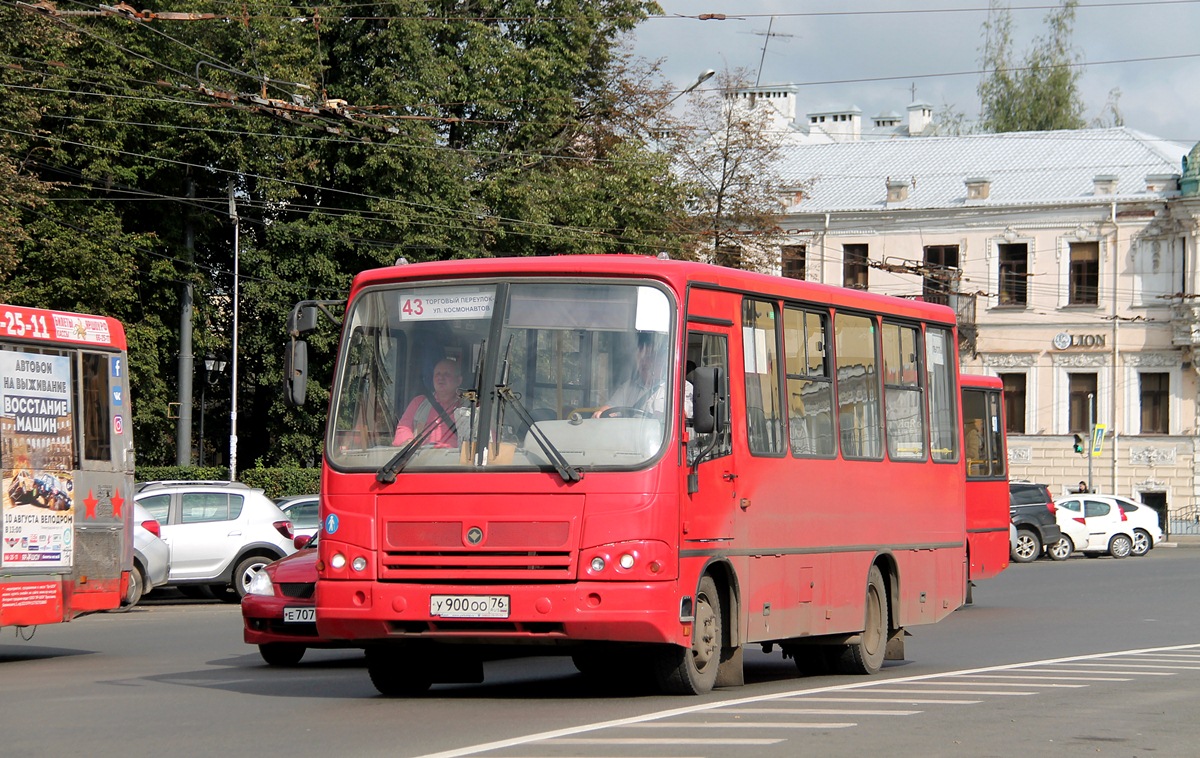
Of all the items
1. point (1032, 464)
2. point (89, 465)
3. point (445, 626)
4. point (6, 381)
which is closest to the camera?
point (445, 626)

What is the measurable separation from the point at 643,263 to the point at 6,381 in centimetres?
735

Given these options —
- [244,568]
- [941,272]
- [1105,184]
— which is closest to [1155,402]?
[1105,184]

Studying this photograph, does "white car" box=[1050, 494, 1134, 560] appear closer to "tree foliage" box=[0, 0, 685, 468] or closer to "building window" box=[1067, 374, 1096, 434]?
"tree foliage" box=[0, 0, 685, 468]

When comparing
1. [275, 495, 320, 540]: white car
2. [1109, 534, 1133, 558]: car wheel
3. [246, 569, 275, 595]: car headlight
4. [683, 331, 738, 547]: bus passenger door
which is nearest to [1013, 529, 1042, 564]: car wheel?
[1109, 534, 1133, 558]: car wheel

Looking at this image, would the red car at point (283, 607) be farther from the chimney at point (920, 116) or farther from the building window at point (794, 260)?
the chimney at point (920, 116)

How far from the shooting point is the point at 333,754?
9.18 meters

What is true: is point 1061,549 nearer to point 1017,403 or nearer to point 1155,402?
point 1155,402

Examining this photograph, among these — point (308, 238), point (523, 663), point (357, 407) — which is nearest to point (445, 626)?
point (357, 407)

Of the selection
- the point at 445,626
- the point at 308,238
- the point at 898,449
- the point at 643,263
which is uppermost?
the point at 308,238

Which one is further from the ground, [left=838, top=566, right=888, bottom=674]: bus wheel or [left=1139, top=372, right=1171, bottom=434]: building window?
[left=1139, top=372, right=1171, bottom=434]: building window

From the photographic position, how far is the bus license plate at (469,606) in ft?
36.6

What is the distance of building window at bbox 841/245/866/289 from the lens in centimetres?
6594

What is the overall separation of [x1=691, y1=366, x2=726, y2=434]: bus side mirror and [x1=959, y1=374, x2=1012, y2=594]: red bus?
13.9m

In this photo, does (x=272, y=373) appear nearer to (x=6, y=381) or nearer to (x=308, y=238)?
(x=308, y=238)
